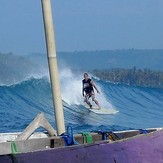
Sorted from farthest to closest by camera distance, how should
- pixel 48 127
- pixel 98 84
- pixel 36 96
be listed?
pixel 98 84 → pixel 36 96 → pixel 48 127

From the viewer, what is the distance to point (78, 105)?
974 inches

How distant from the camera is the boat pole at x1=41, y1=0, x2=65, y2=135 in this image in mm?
8547

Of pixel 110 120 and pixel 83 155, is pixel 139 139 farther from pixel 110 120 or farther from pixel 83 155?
pixel 110 120

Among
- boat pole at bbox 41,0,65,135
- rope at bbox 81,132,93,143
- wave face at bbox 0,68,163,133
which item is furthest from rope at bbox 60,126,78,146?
wave face at bbox 0,68,163,133

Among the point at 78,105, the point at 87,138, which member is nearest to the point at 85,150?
the point at 87,138

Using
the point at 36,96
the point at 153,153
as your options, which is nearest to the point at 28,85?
the point at 36,96

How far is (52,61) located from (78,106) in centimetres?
1585

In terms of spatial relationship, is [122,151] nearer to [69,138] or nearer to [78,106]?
[69,138]

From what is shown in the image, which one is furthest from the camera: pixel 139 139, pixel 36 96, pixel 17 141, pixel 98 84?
pixel 98 84

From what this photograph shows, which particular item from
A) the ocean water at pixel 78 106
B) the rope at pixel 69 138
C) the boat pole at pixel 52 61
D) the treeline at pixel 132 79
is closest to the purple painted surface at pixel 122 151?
the rope at pixel 69 138

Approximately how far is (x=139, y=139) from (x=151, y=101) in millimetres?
23568

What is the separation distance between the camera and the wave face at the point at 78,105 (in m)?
19.4

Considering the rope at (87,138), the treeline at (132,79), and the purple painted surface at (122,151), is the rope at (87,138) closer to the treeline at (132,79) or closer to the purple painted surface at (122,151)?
the purple painted surface at (122,151)

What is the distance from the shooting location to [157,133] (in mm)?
7012
